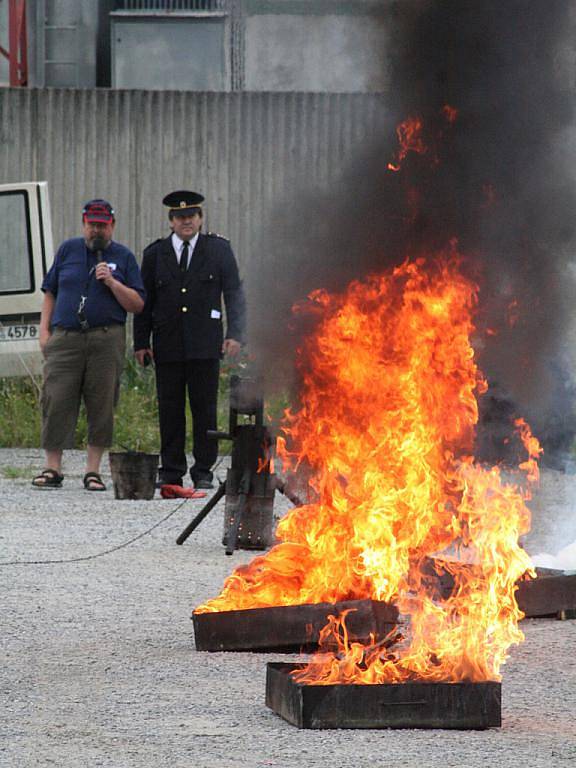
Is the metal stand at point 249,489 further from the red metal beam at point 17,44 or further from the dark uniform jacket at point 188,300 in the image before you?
the red metal beam at point 17,44

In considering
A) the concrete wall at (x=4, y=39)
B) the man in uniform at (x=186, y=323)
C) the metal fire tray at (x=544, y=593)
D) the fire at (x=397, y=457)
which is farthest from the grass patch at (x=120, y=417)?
the fire at (x=397, y=457)

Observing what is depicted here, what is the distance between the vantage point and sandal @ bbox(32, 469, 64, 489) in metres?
12.4

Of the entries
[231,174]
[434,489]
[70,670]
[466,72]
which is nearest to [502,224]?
[466,72]

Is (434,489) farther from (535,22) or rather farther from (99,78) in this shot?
(99,78)

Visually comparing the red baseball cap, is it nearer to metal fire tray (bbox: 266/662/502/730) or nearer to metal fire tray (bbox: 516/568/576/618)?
metal fire tray (bbox: 516/568/576/618)

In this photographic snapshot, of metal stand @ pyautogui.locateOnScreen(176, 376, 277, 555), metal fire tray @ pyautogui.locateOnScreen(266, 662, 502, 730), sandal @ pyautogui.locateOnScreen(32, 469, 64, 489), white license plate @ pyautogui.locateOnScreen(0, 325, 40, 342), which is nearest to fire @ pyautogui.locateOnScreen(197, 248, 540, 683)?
metal fire tray @ pyautogui.locateOnScreen(266, 662, 502, 730)

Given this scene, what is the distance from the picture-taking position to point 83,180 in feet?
59.6

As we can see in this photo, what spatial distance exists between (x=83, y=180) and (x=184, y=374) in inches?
258

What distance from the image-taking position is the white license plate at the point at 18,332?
1541 cm

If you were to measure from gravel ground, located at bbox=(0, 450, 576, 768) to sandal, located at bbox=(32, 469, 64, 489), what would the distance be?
8.09ft

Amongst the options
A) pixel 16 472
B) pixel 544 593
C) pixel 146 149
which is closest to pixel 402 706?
pixel 544 593

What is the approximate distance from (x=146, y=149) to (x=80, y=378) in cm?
632

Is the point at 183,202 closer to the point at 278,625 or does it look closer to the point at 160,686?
the point at 278,625

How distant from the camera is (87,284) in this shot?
12172 millimetres
